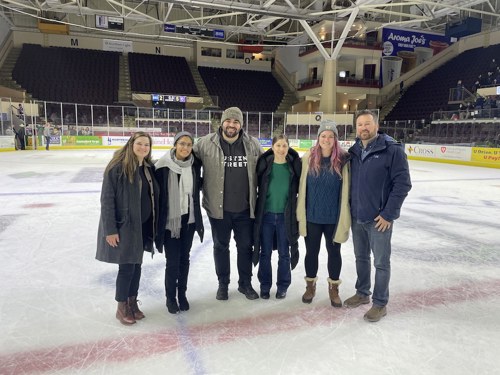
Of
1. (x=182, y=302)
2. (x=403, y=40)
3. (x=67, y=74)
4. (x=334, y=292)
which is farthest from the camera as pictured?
(x=67, y=74)

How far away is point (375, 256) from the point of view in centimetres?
284

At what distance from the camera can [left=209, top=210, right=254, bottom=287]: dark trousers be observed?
3.04 meters

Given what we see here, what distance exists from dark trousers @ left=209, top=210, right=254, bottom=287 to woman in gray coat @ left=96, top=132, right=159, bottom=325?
0.55 meters

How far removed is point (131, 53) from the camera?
3328 centimetres

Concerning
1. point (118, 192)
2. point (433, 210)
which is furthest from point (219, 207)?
point (433, 210)

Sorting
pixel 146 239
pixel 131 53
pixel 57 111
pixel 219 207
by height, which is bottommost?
pixel 146 239

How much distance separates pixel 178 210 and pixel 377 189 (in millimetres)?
1392

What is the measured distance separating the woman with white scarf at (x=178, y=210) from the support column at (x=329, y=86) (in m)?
25.3

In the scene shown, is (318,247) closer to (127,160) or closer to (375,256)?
(375,256)

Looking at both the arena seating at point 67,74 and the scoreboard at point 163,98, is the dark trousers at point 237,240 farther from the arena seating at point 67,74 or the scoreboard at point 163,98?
the arena seating at point 67,74

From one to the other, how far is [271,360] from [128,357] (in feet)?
2.76

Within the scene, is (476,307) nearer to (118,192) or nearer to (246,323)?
(246,323)

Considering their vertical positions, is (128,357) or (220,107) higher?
(220,107)

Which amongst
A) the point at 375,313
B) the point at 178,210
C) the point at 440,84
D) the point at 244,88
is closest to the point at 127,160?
the point at 178,210
